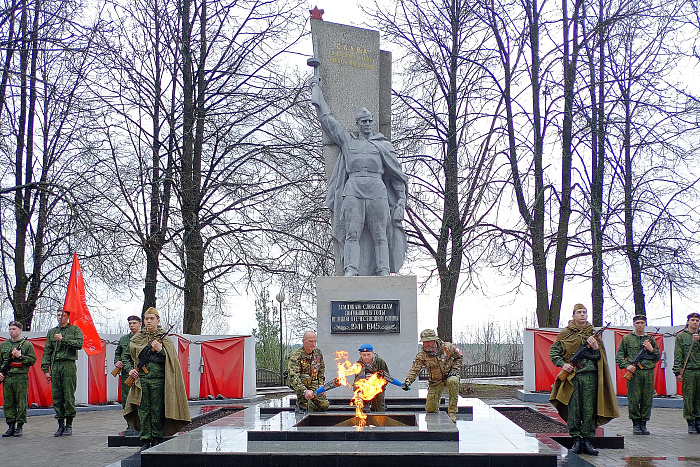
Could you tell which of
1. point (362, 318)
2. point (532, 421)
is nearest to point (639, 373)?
point (532, 421)

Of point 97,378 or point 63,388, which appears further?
point 97,378

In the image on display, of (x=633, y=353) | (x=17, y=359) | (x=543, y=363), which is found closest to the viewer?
(x=633, y=353)

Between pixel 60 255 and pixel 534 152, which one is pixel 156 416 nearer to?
pixel 60 255

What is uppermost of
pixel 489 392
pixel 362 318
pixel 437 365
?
pixel 362 318

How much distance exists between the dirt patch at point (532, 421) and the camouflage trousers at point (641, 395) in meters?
1.09

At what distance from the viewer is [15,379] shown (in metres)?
11.4

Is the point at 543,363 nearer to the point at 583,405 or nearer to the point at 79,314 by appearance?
the point at 583,405

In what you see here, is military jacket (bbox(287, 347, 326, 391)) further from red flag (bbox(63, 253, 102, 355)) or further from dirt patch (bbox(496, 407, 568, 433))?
red flag (bbox(63, 253, 102, 355))

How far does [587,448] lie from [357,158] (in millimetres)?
5541

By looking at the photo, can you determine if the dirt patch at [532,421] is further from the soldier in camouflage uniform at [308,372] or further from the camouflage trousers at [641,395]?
the soldier in camouflage uniform at [308,372]

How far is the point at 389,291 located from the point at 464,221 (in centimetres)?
935

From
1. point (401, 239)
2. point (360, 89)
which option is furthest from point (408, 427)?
point (360, 89)

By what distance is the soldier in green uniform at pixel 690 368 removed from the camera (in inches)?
428

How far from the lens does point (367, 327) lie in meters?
11.1
